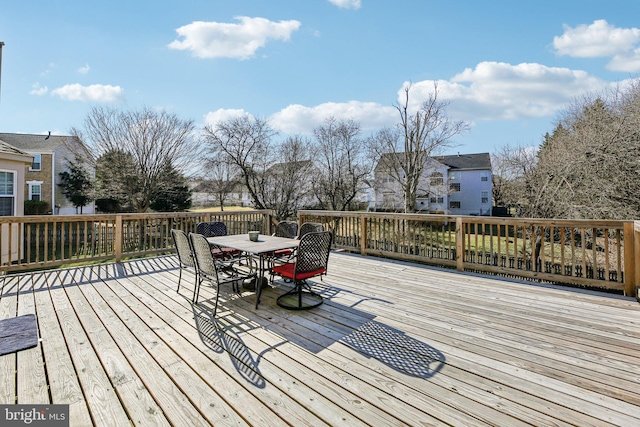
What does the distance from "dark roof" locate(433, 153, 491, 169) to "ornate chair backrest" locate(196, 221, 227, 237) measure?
29.4 metres

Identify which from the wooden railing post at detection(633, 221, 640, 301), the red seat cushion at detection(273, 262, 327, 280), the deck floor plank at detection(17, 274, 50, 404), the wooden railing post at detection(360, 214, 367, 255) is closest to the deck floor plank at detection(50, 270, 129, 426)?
the deck floor plank at detection(17, 274, 50, 404)

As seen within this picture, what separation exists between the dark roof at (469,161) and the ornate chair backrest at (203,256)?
3086 centimetres

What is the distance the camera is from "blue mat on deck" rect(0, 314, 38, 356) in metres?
2.48

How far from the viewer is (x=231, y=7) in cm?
655

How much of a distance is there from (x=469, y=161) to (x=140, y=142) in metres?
29.8

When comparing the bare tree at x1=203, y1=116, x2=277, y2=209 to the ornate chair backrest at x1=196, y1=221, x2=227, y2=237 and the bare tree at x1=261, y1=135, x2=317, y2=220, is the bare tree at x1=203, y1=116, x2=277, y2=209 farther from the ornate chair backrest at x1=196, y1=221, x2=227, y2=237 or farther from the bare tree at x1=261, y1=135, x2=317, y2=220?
the ornate chair backrest at x1=196, y1=221, x2=227, y2=237

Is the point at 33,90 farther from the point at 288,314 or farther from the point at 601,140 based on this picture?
the point at 601,140

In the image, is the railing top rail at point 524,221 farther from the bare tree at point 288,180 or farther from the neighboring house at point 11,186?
the bare tree at point 288,180

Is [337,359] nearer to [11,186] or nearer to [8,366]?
[8,366]

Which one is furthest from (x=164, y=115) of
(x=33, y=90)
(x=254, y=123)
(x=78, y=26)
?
(x=78, y=26)

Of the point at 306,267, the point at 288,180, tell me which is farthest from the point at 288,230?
the point at 288,180

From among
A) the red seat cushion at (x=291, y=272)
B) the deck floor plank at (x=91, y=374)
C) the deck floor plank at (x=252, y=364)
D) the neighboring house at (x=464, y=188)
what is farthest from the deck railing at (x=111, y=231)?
the neighboring house at (x=464, y=188)

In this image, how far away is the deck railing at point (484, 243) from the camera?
12.5 feet

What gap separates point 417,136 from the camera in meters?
18.9
